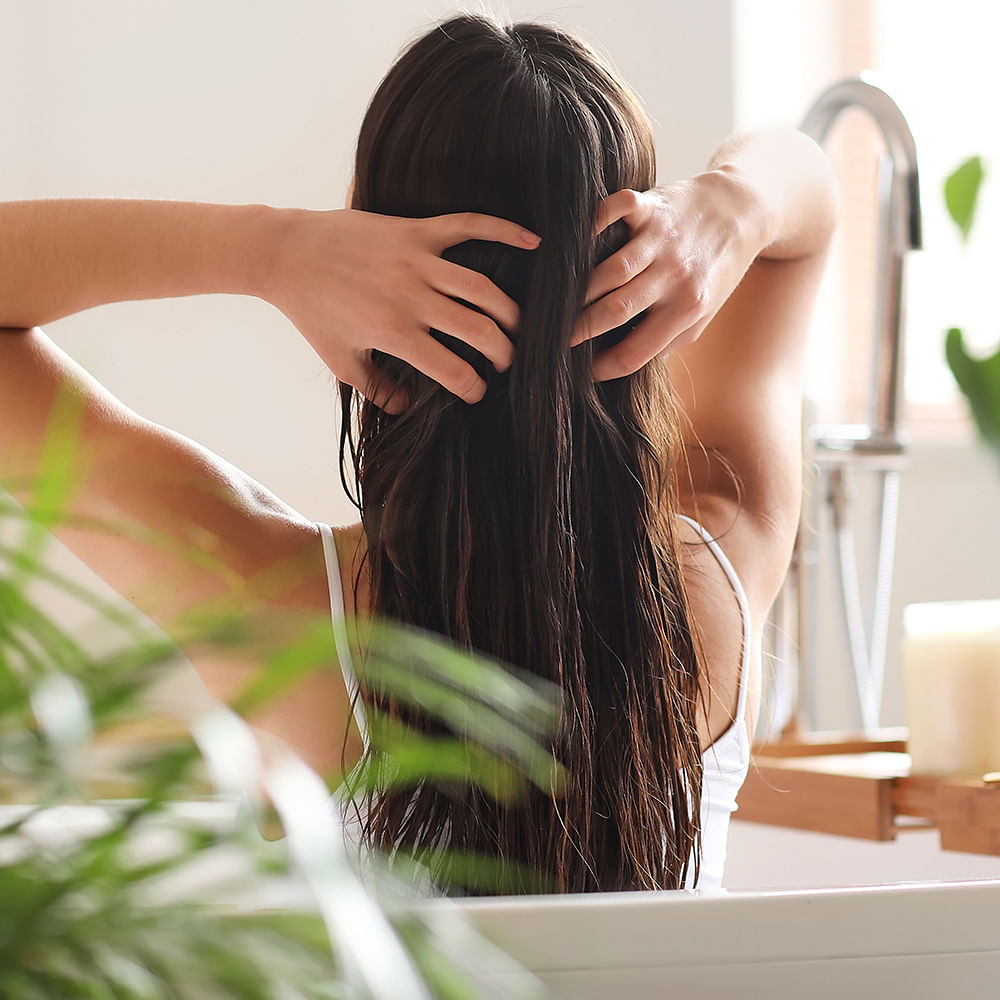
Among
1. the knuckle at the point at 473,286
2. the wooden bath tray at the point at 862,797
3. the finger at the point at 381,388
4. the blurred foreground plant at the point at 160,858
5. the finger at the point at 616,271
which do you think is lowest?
the wooden bath tray at the point at 862,797

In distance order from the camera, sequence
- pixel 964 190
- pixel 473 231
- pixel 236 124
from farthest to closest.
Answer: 1. pixel 236 124
2. pixel 473 231
3. pixel 964 190

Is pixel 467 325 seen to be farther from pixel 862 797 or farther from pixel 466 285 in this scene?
pixel 862 797

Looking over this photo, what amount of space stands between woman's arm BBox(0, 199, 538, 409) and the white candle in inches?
18.4

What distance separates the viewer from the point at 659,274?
73 centimetres

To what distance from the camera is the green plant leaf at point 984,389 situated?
19 centimetres

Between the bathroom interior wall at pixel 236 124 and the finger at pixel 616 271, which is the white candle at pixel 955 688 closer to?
the finger at pixel 616 271

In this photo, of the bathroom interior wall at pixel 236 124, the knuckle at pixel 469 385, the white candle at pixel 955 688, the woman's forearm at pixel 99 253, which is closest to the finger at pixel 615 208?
the knuckle at pixel 469 385

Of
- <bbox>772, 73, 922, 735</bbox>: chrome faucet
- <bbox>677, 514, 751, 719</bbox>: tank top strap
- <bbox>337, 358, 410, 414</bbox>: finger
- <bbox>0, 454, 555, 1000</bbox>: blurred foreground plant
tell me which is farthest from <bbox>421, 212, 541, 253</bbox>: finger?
<bbox>772, 73, 922, 735</bbox>: chrome faucet

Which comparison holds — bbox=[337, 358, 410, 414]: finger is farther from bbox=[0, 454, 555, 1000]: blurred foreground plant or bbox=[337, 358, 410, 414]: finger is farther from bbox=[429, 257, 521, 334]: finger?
bbox=[0, 454, 555, 1000]: blurred foreground plant

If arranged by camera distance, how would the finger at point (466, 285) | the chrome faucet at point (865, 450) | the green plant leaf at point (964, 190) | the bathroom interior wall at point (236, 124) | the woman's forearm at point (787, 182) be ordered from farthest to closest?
the bathroom interior wall at point (236, 124) < the chrome faucet at point (865, 450) < the woman's forearm at point (787, 182) < the finger at point (466, 285) < the green plant leaf at point (964, 190)

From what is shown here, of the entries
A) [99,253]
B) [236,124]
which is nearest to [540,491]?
[99,253]

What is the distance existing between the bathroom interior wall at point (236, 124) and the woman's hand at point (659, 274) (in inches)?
26.2

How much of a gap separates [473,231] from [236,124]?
836mm

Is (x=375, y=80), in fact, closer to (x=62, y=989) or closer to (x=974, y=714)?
(x=974, y=714)
